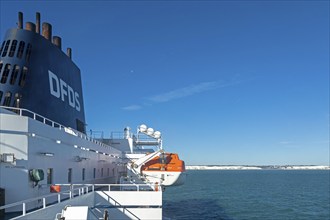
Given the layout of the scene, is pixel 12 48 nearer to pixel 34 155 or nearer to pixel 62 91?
pixel 62 91

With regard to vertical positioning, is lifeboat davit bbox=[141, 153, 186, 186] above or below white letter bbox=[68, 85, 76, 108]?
below

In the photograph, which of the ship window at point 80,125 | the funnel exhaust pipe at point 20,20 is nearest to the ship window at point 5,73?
the funnel exhaust pipe at point 20,20

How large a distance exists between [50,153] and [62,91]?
23.7 feet

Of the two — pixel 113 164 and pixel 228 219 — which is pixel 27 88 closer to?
pixel 113 164

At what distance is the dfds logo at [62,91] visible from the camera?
20.2 m

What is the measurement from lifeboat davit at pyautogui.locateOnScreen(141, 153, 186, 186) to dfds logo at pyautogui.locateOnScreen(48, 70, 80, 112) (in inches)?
306

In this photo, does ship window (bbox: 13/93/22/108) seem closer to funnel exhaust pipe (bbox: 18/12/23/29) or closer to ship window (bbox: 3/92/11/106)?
ship window (bbox: 3/92/11/106)

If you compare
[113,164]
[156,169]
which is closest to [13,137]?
[156,169]

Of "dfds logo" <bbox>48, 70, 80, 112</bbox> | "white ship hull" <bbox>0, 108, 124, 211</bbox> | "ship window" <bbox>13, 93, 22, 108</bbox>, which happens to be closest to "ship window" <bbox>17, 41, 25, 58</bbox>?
"dfds logo" <bbox>48, 70, 80, 112</bbox>

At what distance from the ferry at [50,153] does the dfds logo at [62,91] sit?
0.06 meters

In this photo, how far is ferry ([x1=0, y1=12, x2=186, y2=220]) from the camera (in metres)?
13.2

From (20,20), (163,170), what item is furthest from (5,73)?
(163,170)

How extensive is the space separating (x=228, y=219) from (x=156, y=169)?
48.8 feet

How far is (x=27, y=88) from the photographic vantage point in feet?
59.0
